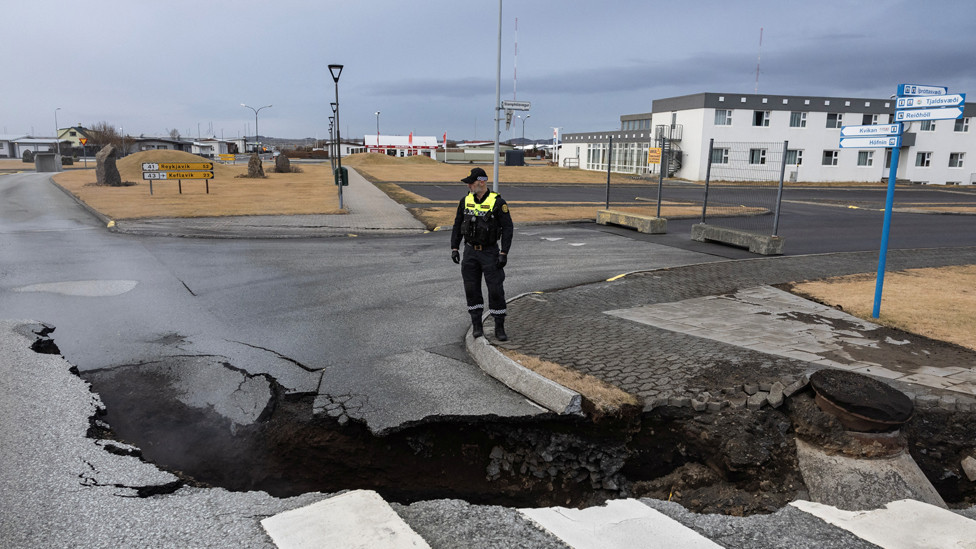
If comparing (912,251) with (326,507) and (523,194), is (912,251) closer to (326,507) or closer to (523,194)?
(326,507)

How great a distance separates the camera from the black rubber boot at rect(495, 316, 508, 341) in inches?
260

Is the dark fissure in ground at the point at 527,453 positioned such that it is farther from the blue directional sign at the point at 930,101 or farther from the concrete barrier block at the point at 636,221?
the concrete barrier block at the point at 636,221

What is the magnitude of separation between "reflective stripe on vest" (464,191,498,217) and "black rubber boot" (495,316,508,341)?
46.4 inches

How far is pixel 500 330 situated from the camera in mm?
6641

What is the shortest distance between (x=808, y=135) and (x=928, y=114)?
48406mm

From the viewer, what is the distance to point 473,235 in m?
6.42

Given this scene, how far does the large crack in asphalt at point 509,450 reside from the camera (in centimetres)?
432

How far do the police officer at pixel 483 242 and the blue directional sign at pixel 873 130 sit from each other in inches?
171

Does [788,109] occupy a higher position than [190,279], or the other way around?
[788,109]

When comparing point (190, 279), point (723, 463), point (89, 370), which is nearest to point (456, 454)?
point (723, 463)

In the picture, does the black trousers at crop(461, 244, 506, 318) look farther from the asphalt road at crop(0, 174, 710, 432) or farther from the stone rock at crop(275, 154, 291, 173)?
the stone rock at crop(275, 154, 291, 173)

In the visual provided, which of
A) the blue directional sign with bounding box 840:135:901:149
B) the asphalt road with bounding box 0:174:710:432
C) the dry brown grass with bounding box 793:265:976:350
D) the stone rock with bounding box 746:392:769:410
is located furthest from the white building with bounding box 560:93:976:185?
the stone rock with bounding box 746:392:769:410

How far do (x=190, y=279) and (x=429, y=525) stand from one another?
8093 millimetres

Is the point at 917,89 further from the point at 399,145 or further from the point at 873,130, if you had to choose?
the point at 399,145
